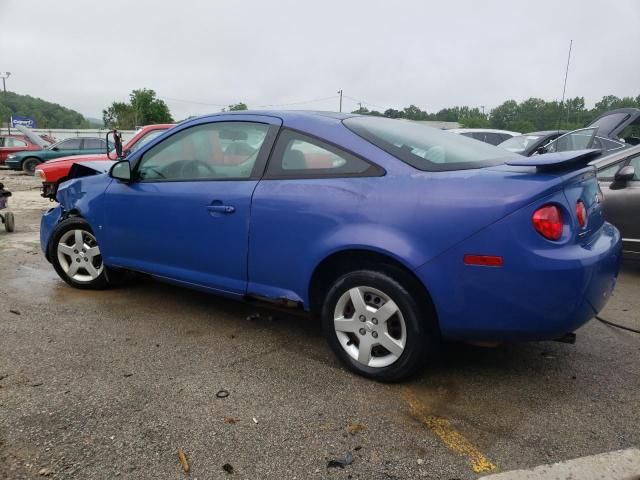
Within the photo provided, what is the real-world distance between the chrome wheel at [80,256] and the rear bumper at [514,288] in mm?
3128

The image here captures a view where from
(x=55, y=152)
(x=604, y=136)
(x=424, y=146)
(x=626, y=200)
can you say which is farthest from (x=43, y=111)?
(x=424, y=146)

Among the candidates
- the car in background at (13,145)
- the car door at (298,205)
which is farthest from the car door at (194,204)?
the car in background at (13,145)

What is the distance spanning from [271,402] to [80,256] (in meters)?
2.74

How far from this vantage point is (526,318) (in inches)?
102

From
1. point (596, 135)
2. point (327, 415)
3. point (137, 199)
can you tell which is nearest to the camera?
point (327, 415)

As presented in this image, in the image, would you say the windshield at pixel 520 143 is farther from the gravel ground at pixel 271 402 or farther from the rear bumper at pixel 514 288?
the rear bumper at pixel 514 288

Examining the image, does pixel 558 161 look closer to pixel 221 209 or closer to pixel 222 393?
pixel 221 209

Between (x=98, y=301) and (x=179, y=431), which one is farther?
(x=98, y=301)

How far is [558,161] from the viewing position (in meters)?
2.65

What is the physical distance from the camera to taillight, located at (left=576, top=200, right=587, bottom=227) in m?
2.71

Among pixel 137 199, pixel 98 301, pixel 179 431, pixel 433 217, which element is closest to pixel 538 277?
pixel 433 217

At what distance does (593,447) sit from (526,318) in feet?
2.08

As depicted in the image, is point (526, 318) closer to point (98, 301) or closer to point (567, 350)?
point (567, 350)

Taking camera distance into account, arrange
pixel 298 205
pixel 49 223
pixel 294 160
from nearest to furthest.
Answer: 1. pixel 298 205
2. pixel 294 160
3. pixel 49 223
